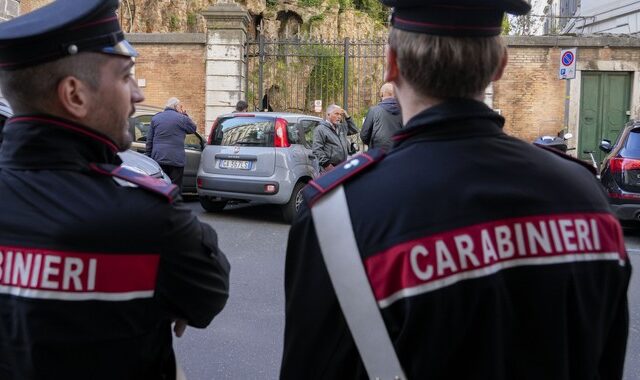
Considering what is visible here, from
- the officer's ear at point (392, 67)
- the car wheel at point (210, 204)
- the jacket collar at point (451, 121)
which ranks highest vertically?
the officer's ear at point (392, 67)

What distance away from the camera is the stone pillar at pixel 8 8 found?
36.6ft

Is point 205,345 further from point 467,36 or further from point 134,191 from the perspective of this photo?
point 467,36

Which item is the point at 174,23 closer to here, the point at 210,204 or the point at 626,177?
the point at 210,204

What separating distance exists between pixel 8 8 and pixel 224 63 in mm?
5865

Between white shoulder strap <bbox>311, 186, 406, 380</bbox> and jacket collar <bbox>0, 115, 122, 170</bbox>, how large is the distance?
0.64 metres

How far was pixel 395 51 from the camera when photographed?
1.48 meters

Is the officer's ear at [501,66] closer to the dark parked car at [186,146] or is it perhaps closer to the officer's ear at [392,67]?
the officer's ear at [392,67]

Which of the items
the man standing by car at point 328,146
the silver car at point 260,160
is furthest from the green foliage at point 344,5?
the man standing by car at point 328,146

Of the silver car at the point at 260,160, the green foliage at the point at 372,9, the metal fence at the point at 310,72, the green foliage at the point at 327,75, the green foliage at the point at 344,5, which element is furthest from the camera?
the green foliage at the point at 372,9

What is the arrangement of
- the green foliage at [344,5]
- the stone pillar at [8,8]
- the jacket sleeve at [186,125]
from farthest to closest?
the green foliage at [344,5]
the stone pillar at [8,8]
the jacket sleeve at [186,125]

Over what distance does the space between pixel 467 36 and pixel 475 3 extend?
0.07m

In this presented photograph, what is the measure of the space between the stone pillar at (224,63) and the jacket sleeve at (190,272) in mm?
14958

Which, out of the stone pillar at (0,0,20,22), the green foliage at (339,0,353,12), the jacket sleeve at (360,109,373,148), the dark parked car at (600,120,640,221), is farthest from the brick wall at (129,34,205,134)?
the green foliage at (339,0,353,12)

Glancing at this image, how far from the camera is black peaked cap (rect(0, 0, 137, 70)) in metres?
1.52
